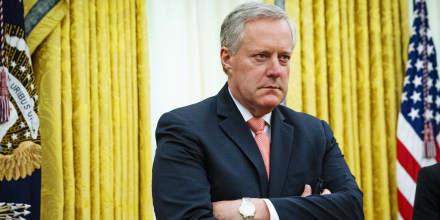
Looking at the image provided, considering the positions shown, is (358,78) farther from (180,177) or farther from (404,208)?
(180,177)

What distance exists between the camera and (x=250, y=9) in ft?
6.01

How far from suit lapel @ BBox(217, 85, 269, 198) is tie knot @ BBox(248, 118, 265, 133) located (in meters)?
0.05

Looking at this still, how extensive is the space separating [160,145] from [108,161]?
2.08 m

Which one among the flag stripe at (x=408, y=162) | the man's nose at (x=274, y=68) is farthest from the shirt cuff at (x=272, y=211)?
the flag stripe at (x=408, y=162)

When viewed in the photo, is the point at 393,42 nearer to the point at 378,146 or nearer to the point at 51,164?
the point at 378,146

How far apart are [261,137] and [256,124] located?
60mm

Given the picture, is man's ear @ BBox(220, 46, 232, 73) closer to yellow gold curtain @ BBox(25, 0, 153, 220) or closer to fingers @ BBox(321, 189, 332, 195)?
fingers @ BBox(321, 189, 332, 195)

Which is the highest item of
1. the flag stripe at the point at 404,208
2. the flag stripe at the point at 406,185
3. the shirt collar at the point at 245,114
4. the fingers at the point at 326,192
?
the shirt collar at the point at 245,114

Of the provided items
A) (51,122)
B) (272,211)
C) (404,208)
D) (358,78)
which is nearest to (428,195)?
(272,211)

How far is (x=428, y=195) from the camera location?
105 inches

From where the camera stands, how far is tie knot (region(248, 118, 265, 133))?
185 cm

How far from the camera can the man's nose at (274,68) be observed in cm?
178

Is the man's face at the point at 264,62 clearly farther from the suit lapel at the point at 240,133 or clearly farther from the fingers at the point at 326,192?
the fingers at the point at 326,192

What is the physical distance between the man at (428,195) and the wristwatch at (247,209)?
151 centimetres
